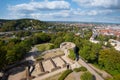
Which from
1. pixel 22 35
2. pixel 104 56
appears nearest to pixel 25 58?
pixel 104 56

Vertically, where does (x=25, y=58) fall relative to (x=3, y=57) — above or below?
below

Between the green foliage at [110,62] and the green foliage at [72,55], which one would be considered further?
the green foliage at [72,55]

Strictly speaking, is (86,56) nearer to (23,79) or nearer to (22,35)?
(23,79)

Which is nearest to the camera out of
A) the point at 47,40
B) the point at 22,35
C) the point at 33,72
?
the point at 33,72

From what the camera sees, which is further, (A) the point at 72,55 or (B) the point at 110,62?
(A) the point at 72,55

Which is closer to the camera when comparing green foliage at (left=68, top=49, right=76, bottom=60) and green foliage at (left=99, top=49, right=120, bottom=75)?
green foliage at (left=99, top=49, right=120, bottom=75)

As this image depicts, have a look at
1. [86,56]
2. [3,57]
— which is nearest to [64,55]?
[86,56]

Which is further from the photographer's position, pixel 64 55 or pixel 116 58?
pixel 64 55

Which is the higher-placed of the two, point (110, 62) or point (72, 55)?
point (72, 55)

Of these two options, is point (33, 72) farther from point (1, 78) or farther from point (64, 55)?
point (64, 55)

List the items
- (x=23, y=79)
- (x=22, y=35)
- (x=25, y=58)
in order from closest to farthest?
(x=23, y=79) < (x=25, y=58) < (x=22, y=35)
